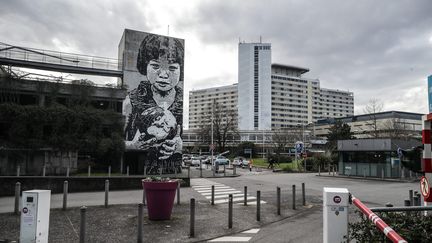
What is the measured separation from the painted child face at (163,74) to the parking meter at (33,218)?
38462 mm

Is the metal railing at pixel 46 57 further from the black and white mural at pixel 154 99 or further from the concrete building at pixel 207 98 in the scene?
the concrete building at pixel 207 98

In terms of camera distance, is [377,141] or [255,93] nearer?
[377,141]

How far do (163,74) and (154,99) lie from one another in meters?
3.44

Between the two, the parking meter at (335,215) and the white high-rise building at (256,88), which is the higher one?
the white high-rise building at (256,88)

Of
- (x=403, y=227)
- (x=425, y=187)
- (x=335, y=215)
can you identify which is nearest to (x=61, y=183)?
(x=335, y=215)

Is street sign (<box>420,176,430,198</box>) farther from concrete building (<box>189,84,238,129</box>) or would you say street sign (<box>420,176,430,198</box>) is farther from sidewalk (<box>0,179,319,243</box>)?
concrete building (<box>189,84,238,129</box>)

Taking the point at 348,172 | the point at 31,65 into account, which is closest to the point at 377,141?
the point at 348,172

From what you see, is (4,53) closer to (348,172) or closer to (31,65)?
(31,65)

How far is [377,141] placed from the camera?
31281mm

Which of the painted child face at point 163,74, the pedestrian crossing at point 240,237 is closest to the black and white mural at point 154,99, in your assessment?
the painted child face at point 163,74

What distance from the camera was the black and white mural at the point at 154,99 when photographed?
1688 inches

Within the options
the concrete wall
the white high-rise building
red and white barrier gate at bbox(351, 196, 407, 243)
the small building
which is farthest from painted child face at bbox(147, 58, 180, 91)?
the white high-rise building

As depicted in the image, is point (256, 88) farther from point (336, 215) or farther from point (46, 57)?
point (336, 215)

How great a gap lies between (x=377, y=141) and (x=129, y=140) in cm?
2652
